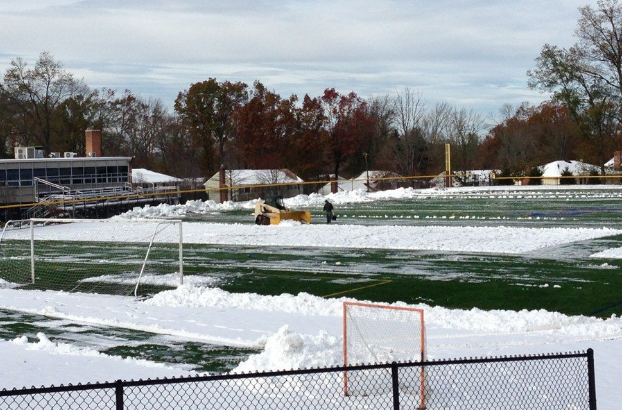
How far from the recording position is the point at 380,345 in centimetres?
1107

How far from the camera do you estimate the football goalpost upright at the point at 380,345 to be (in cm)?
1072

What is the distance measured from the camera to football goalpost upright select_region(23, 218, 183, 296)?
905 inches

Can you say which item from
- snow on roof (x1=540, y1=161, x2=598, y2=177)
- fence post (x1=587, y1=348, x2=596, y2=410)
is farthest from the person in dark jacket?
snow on roof (x1=540, y1=161, x2=598, y2=177)

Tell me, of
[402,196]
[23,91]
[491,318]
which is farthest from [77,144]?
[491,318]

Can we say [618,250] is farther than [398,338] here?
Yes

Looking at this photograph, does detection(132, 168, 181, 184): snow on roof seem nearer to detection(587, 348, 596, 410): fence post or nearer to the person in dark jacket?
the person in dark jacket

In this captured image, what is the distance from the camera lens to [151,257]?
28.3m

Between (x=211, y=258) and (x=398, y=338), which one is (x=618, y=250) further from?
(x=398, y=338)

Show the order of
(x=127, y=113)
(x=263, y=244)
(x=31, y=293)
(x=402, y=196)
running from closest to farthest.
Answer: (x=31, y=293)
(x=263, y=244)
(x=402, y=196)
(x=127, y=113)

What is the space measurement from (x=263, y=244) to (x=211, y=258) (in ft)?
12.6

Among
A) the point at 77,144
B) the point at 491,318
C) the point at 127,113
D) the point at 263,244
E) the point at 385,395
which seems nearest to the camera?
the point at 385,395

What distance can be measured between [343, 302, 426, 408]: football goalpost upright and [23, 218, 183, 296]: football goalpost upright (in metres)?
10.9

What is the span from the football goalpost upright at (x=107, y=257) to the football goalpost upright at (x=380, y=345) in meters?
10.9

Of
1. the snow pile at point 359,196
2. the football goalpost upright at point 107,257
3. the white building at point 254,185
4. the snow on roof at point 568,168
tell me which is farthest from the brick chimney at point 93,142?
the snow on roof at point 568,168
